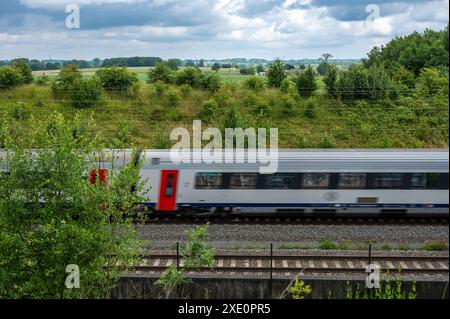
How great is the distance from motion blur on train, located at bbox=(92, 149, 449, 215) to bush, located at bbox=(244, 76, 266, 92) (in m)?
19.5

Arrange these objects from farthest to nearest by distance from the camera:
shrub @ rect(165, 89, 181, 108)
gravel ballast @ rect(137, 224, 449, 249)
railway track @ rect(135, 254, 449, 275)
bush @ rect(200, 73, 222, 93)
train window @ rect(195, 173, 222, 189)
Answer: bush @ rect(200, 73, 222, 93), shrub @ rect(165, 89, 181, 108), train window @ rect(195, 173, 222, 189), gravel ballast @ rect(137, 224, 449, 249), railway track @ rect(135, 254, 449, 275)

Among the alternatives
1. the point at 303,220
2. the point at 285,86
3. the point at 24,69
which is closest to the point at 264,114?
the point at 285,86

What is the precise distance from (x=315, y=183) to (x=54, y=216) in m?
10.6

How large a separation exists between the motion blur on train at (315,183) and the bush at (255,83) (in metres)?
19.5

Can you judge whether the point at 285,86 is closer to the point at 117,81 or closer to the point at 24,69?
the point at 117,81

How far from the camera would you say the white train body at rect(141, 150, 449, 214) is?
17.9 metres

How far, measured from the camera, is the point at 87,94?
3488cm

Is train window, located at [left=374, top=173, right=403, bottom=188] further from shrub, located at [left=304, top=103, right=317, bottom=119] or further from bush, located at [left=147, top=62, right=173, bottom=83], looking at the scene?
bush, located at [left=147, top=62, right=173, bottom=83]

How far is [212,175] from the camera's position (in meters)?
18.2

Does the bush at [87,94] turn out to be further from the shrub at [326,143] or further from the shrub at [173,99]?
the shrub at [326,143]
